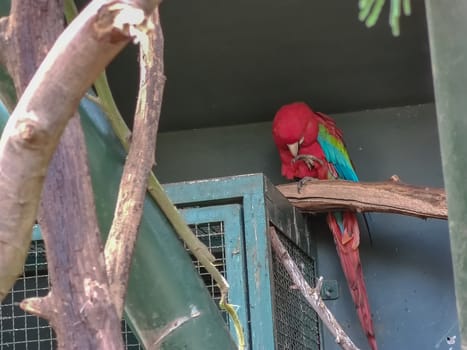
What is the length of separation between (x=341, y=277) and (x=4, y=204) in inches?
75.2

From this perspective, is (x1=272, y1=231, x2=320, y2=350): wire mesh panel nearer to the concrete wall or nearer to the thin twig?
the concrete wall

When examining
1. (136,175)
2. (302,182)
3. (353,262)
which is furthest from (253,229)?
(136,175)

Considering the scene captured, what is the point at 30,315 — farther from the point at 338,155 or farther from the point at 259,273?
the point at 338,155

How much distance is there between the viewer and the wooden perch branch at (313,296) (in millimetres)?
1452

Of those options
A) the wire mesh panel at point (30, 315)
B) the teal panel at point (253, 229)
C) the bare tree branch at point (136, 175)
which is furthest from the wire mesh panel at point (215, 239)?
the bare tree branch at point (136, 175)

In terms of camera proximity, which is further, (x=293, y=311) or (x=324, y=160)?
(x=324, y=160)

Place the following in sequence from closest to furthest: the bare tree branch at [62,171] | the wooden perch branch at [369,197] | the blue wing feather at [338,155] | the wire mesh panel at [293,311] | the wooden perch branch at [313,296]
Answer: the bare tree branch at [62,171]
the wooden perch branch at [313,296]
the wire mesh panel at [293,311]
the wooden perch branch at [369,197]
the blue wing feather at [338,155]

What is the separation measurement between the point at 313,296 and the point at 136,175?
1.05 m

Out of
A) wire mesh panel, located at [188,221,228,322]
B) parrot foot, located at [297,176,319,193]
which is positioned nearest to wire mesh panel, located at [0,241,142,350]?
wire mesh panel, located at [188,221,228,322]

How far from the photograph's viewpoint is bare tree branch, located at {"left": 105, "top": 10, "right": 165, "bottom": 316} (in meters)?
0.48

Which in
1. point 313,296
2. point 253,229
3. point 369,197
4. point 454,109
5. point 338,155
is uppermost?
point 338,155

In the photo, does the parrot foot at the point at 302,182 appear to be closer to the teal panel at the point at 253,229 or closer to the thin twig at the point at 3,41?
the teal panel at the point at 253,229

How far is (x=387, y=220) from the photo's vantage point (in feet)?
7.46

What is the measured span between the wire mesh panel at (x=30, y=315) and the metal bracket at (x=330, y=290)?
0.58m
